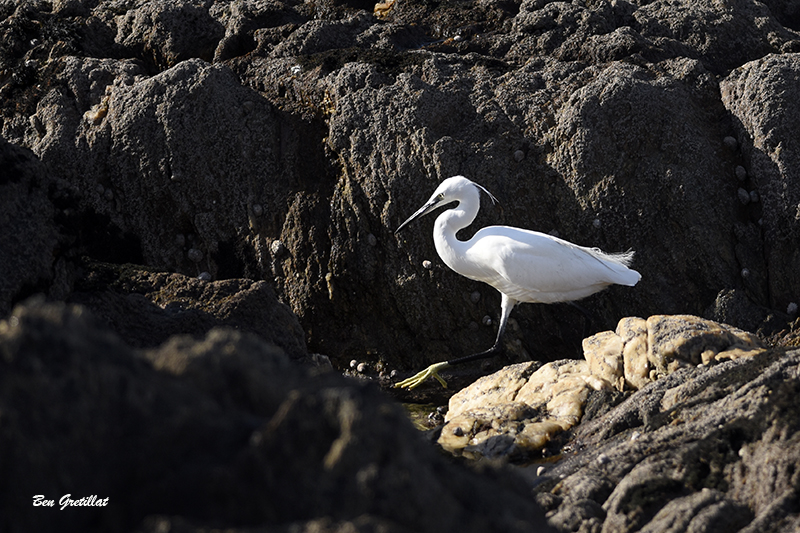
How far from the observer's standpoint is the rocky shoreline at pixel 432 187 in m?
4.40

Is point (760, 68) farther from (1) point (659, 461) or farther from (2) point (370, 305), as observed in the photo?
(1) point (659, 461)

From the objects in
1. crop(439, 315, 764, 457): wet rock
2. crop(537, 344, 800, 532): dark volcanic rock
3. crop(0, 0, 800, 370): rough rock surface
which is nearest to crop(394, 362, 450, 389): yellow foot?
crop(0, 0, 800, 370): rough rock surface

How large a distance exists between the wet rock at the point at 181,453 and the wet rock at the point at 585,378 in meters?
3.19

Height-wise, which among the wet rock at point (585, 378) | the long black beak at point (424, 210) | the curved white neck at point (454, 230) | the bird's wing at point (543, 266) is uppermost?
the long black beak at point (424, 210)

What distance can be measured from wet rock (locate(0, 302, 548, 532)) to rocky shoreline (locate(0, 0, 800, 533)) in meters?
1.49

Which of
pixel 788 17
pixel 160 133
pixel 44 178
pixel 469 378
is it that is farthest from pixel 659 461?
pixel 788 17

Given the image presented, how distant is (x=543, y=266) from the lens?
661 centimetres

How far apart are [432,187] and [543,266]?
1.70 m

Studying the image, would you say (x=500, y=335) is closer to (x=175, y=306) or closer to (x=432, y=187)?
(x=432, y=187)

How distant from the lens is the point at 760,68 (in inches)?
297

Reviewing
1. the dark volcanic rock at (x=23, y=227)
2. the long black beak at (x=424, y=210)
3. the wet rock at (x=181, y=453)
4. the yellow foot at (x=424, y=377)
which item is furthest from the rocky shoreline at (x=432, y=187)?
the wet rock at (x=181, y=453)

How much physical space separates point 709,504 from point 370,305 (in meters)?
5.40

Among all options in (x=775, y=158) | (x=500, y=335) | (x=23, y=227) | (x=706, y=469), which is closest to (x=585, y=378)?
(x=500, y=335)

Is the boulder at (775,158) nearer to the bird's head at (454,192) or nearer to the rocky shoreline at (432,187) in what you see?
the rocky shoreline at (432,187)
